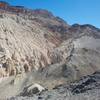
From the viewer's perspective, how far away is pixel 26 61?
1505 inches

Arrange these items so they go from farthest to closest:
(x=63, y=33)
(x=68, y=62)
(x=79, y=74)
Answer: (x=63, y=33), (x=68, y=62), (x=79, y=74)

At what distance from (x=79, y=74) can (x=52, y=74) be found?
110 inches

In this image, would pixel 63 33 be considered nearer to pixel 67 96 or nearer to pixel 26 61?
pixel 26 61

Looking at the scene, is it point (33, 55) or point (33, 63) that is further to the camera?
point (33, 55)

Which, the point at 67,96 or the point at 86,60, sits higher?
the point at 86,60

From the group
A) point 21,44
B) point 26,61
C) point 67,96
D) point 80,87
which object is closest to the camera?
point 67,96

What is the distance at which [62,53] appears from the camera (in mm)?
49156

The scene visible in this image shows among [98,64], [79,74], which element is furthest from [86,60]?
[79,74]

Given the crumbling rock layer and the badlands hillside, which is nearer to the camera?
the badlands hillside

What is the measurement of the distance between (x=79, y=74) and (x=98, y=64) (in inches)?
187

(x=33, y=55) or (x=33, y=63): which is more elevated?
(x=33, y=55)

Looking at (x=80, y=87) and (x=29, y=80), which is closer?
(x=80, y=87)

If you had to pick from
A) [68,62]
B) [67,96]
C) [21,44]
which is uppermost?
[21,44]

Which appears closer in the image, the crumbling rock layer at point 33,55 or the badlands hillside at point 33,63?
the badlands hillside at point 33,63
